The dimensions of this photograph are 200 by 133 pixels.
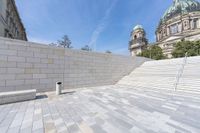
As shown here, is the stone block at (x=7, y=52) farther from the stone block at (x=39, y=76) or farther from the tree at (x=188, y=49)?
the tree at (x=188, y=49)

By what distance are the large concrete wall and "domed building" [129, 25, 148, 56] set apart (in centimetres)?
4349

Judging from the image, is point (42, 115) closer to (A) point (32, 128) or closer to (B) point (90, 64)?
(A) point (32, 128)

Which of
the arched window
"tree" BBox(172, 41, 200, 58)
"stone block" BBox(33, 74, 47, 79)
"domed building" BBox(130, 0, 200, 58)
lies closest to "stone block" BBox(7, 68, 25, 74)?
"stone block" BBox(33, 74, 47, 79)

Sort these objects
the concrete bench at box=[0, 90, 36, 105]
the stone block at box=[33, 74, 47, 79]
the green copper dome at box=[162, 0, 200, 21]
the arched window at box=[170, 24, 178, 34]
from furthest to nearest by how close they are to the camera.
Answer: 1. the arched window at box=[170, 24, 178, 34]
2. the green copper dome at box=[162, 0, 200, 21]
3. the stone block at box=[33, 74, 47, 79]
4. the concrete bench at box=[0, 90, 36, 105]

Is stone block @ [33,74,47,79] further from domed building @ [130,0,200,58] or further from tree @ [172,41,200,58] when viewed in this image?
domed building @ [130,0,200,58]

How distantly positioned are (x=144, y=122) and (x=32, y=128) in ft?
9.12

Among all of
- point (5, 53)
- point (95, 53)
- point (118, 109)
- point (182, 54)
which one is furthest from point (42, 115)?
point (182, 54)

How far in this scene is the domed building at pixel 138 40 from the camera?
166ft

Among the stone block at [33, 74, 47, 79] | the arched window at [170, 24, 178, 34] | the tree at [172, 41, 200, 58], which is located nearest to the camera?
the stone block at [33, 74, 47, 79]

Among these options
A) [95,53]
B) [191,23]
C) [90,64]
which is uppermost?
[191,23]

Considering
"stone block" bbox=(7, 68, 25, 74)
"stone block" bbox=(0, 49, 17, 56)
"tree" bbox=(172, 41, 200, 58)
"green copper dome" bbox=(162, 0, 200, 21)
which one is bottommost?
"stone block" bbox=(7, 68, 25, 74)

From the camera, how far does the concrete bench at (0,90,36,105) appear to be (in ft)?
15.6

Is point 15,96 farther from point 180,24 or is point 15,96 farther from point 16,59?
point 180,24

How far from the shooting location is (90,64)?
9344mm
